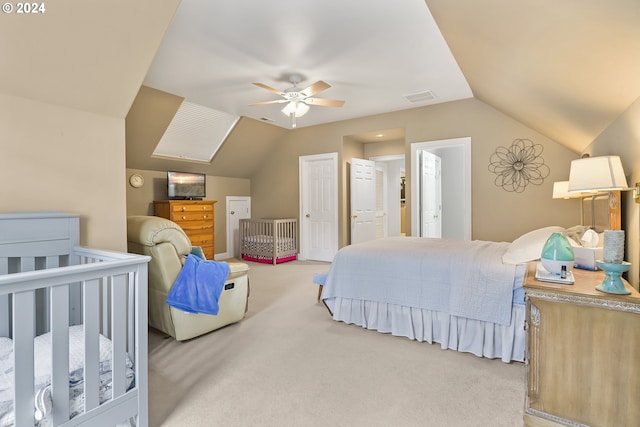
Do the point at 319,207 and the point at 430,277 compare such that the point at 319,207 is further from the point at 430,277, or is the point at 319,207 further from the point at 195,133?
the point at 430,277

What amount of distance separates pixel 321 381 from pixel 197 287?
46.8 inches

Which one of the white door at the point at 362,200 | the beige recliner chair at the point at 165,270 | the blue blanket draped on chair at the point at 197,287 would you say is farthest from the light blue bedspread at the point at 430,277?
the white door at the point at 362,200

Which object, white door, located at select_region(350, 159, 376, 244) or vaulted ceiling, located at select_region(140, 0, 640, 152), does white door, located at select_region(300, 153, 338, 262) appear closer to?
white door, located at select_region(350, 159, 376, 244)

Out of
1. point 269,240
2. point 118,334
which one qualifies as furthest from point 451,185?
point 118,334

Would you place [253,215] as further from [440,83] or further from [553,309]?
[553,309]

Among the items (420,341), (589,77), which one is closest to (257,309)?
(420,341)

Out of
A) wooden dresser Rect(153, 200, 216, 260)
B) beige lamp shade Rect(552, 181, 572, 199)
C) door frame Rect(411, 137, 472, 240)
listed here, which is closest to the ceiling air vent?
door frame Rect(411, 137, 472, 240)

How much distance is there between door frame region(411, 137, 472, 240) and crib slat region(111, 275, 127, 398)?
14.1 feet

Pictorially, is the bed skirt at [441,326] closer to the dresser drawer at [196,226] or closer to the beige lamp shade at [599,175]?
the beige lamp shade at [599,175]

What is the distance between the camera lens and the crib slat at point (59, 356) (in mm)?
1216

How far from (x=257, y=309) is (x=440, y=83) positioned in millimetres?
3486

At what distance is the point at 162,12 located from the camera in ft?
6.26

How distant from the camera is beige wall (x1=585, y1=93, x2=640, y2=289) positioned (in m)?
1.89

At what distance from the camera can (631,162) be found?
→ 1.99m
